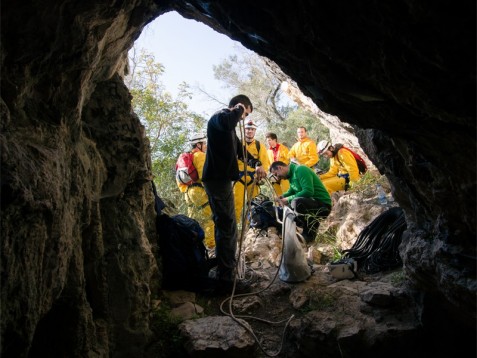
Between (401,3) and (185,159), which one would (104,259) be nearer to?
(401,3)

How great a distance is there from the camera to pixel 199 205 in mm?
7059

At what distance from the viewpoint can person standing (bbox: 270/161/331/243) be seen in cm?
662

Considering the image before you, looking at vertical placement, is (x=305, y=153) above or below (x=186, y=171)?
above

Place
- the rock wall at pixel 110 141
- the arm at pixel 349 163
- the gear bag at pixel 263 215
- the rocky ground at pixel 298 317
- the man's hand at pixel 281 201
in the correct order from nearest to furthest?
the rock wall at pixel 110 141 → the rocky ground at pixel 298 317 → the man's hand at pixel 281 201 → the gear bag at pixel 263 215 → the arm at pixel 349 163

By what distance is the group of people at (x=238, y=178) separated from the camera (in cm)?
453

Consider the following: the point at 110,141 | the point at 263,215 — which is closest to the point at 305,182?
the point at 263,215

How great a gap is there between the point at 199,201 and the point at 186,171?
2.20 ft

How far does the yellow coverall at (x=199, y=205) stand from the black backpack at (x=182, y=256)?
2.25 metres

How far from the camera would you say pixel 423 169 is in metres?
2.40

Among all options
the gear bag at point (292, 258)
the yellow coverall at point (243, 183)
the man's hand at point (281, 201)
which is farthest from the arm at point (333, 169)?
the gear bag at point (292, 258)

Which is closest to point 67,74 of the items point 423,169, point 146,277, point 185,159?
point 146,277

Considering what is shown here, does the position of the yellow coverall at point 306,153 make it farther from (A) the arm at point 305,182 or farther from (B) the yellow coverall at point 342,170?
(A) the arm at point 305,182

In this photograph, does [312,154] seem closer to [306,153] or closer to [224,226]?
[306,153]

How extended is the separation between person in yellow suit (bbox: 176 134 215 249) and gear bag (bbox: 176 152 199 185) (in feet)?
0.22
